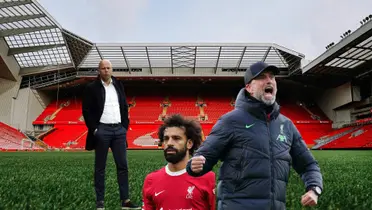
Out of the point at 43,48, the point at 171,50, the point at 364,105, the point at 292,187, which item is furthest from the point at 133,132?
the point at 292,187

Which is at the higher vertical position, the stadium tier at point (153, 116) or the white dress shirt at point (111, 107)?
the stadium tier at point (153, 116)

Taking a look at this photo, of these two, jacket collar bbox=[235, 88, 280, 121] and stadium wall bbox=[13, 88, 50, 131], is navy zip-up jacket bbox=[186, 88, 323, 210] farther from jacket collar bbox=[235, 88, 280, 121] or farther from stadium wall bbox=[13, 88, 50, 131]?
stadium wall bbox=[13, 88, 50, 131]

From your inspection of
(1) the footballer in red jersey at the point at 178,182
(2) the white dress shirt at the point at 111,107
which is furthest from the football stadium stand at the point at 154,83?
(1) the footballer in red jersey at the point at 178,182

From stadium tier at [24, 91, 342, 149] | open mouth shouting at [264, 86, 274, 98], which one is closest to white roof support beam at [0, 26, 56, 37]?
stadium tier at [24, 91, 342, 149]

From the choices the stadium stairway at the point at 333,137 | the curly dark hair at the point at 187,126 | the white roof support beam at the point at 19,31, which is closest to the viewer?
the curly dark hair at the point at 187,126

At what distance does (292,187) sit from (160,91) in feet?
146

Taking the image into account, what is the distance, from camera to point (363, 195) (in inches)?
194

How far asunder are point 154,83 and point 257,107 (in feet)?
154

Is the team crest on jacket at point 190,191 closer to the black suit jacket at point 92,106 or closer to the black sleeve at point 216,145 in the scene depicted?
the black sleeve at point 216,145

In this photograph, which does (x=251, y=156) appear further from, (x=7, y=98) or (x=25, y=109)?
(x=7, y=98)

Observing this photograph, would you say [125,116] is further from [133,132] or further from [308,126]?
[308,126]

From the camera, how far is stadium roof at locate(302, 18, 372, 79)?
88.8ft

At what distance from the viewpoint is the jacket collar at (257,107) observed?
2500mm

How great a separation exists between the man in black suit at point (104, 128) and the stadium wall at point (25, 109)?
137 feet
